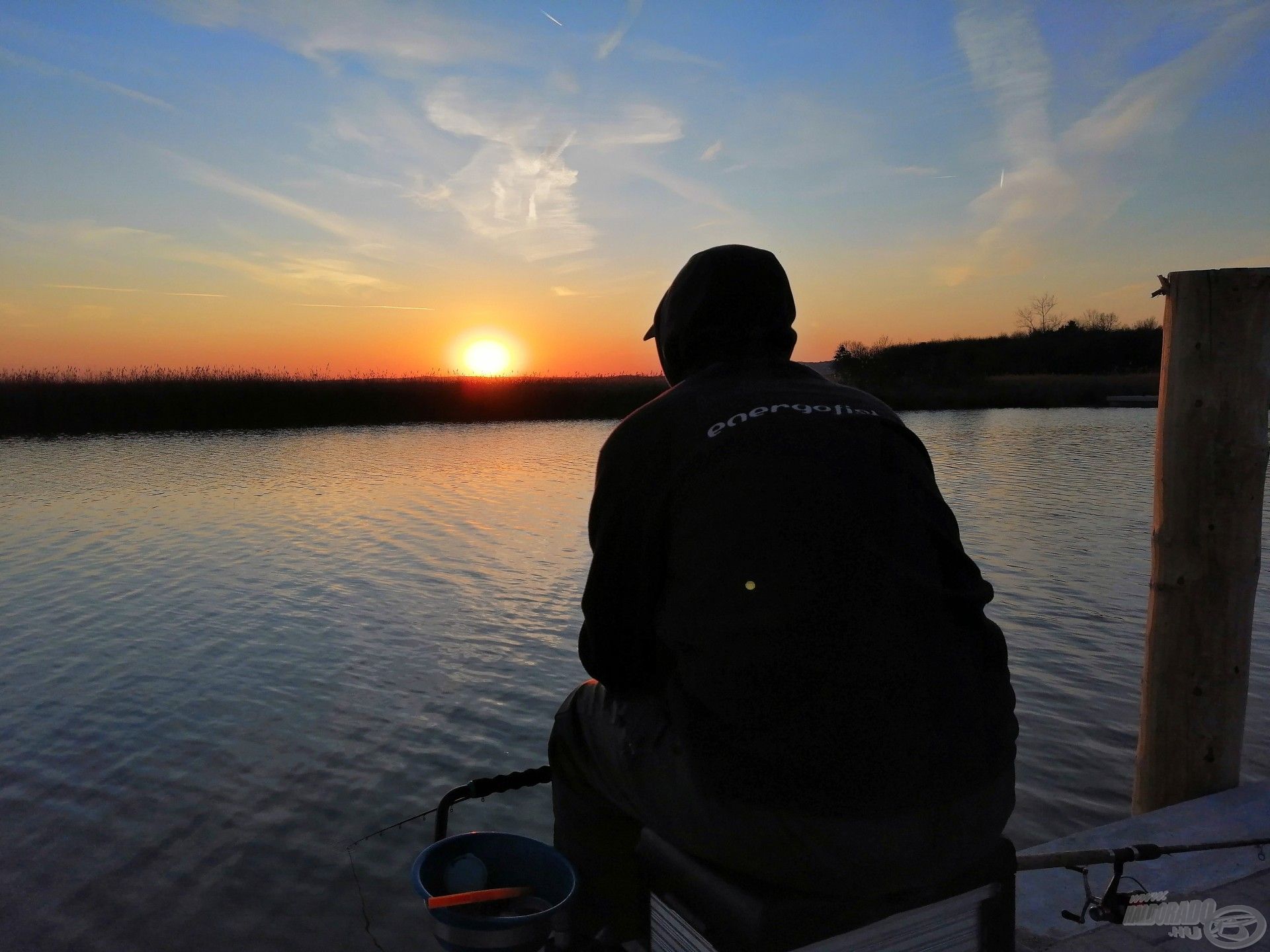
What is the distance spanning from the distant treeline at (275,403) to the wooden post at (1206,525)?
29385 mm

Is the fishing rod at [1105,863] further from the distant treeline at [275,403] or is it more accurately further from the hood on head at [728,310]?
the distant treeline at [275,403]

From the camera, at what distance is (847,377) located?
2493 inches

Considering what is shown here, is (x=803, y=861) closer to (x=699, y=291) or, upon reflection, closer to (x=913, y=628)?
(x=913, y=628)

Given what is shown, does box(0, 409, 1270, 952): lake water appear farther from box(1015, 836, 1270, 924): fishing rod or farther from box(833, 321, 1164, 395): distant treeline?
box(833, 321, 1164, 395): distant treeline

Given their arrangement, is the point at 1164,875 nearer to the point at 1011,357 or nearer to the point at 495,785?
the point at 495,785

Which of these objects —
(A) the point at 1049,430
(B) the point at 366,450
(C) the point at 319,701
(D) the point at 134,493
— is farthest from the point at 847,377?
(C) the point at 319,701

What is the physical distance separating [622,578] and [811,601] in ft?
1.56

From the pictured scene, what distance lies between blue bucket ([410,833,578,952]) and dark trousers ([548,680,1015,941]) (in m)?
0.14

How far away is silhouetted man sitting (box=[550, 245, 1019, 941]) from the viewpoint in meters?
1.56

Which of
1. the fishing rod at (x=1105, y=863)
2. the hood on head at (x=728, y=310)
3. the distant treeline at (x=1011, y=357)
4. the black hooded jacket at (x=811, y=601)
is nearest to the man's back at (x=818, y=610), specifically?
the black hooded jacket at (x=811, y=601)

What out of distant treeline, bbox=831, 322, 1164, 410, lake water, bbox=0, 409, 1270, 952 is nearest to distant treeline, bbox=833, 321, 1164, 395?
distant treeline, bbox=831, 322, 1164, 410

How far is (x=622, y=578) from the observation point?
1.92 meters

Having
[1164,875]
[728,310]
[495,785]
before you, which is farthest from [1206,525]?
[495,785]

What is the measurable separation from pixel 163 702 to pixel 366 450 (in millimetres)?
19419
